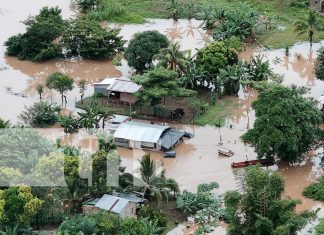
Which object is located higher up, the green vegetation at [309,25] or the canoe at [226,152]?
the green vegetation at [309,25]

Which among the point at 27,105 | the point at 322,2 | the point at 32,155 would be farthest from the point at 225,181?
the point at 322,2

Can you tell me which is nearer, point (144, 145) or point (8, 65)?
point (144, 145)

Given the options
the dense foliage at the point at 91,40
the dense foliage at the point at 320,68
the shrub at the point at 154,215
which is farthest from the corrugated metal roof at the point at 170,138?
the dense foliage at the point at 91,40

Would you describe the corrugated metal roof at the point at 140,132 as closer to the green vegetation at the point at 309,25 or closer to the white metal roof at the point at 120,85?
the white metal roof at the point at 120,85

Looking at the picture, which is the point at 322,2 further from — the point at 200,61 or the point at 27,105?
the point at 27,105

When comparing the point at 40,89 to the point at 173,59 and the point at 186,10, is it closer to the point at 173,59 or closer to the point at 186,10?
the point at 173,59

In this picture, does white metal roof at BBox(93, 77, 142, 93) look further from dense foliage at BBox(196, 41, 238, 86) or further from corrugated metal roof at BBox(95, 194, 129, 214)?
corrugated metal roof at BBox(95, 194, 129, 214)
